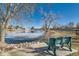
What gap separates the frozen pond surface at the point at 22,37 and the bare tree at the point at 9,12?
0.06m

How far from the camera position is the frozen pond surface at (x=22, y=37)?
1720mm

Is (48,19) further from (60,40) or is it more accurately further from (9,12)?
(9,12)

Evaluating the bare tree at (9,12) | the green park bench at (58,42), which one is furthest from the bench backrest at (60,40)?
the bare tree at (9,12)

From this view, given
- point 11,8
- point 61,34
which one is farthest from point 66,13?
point 11,8

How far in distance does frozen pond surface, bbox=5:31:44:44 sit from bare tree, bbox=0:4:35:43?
0.19ft

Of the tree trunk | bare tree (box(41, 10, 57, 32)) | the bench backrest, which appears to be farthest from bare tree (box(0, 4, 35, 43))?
the bench backrest

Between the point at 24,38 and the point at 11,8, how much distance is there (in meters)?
0.29

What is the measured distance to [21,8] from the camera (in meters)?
1.74

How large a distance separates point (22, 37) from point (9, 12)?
25cm

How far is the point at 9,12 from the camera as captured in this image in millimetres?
1742

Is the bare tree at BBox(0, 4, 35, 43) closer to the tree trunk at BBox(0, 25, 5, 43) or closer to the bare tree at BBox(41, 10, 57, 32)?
the tree trunk at BBox(0, 25, 5, 43)

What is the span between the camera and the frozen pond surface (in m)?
1.72

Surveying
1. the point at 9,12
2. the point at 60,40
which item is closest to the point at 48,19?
the point at 60,40

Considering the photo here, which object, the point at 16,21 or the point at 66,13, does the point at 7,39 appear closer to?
the point at 16,21
